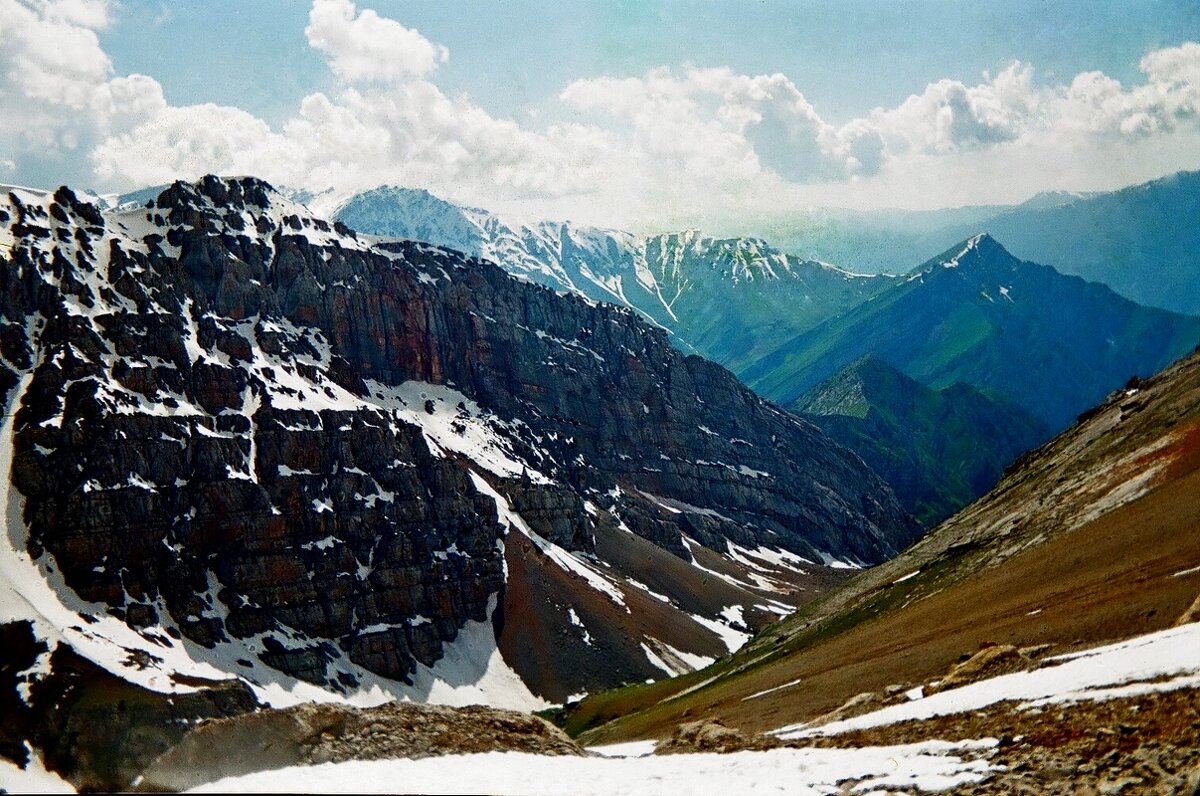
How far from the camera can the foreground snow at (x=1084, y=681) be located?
91.3 ft

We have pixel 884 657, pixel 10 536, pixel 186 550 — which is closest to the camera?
pixel 884 657

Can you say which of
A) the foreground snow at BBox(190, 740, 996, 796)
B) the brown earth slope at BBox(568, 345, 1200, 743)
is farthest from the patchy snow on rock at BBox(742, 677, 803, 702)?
the foreground snow at BBox(190, 740, 996, 796)

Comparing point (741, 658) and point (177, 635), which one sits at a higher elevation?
point (177, 635)

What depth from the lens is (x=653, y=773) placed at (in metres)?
28.4

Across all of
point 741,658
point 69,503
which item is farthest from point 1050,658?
point 69,503

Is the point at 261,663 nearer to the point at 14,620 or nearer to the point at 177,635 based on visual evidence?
the point at 177,635

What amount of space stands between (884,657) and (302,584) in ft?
483

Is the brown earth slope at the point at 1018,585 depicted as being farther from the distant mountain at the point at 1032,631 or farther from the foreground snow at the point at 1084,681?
the foreground snow at the point at 1084,681

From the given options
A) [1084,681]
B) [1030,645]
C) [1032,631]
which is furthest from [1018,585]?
[1084,681]

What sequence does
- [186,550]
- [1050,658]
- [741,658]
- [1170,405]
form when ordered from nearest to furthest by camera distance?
[1050,658], [1170,405], [741,658], [186,550]

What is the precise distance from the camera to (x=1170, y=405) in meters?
101

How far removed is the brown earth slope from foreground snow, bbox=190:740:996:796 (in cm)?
1835

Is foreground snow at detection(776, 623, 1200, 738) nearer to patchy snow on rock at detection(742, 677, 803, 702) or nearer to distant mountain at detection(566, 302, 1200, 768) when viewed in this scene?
distant mountain at detection(566, 302, 1200, 768)

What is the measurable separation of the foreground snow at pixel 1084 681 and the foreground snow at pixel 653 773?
4830mm
